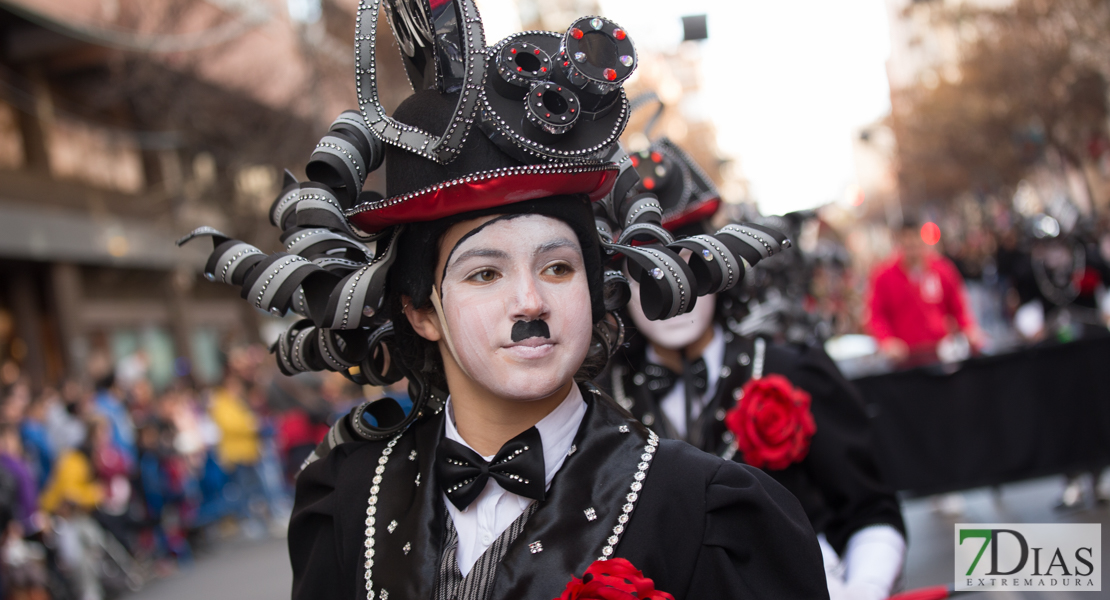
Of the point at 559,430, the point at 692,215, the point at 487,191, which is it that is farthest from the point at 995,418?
the point at 487,191

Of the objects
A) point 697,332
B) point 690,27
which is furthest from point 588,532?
point 690,27

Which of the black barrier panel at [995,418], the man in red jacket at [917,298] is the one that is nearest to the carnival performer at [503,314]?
the black barrier panel at [995,418]

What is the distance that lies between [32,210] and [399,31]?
47.7ft

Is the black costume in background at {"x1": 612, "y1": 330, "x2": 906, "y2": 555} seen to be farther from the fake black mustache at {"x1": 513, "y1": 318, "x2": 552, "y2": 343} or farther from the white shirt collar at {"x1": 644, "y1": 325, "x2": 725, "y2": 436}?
the fake black mustache at {"x1": 513, "y1": 318, "x2": 552, "y2": 343}

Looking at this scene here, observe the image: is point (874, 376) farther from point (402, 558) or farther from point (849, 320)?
point (849, 320)

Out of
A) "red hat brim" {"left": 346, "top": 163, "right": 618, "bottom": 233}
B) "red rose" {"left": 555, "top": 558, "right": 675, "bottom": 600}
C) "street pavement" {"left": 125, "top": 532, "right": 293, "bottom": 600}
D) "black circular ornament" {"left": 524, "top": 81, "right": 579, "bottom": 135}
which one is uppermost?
"black circular ornament" {"left": 524, "top": 81, "right": 579, "bottom": 135}

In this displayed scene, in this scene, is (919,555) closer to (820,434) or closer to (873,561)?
(820,434)

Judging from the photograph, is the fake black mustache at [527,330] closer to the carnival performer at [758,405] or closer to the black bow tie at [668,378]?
the carnival performer at [758,405]

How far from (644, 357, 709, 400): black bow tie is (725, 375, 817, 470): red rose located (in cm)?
18

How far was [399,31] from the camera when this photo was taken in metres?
2.07

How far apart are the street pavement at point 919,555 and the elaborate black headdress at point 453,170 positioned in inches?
113

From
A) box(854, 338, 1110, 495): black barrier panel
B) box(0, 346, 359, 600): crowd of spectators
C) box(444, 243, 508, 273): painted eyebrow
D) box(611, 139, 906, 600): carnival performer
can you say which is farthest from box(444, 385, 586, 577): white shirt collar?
box(0, 346, 359, 600): crowd of spectators

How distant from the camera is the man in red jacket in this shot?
6996 millimetres

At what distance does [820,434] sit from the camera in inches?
121
